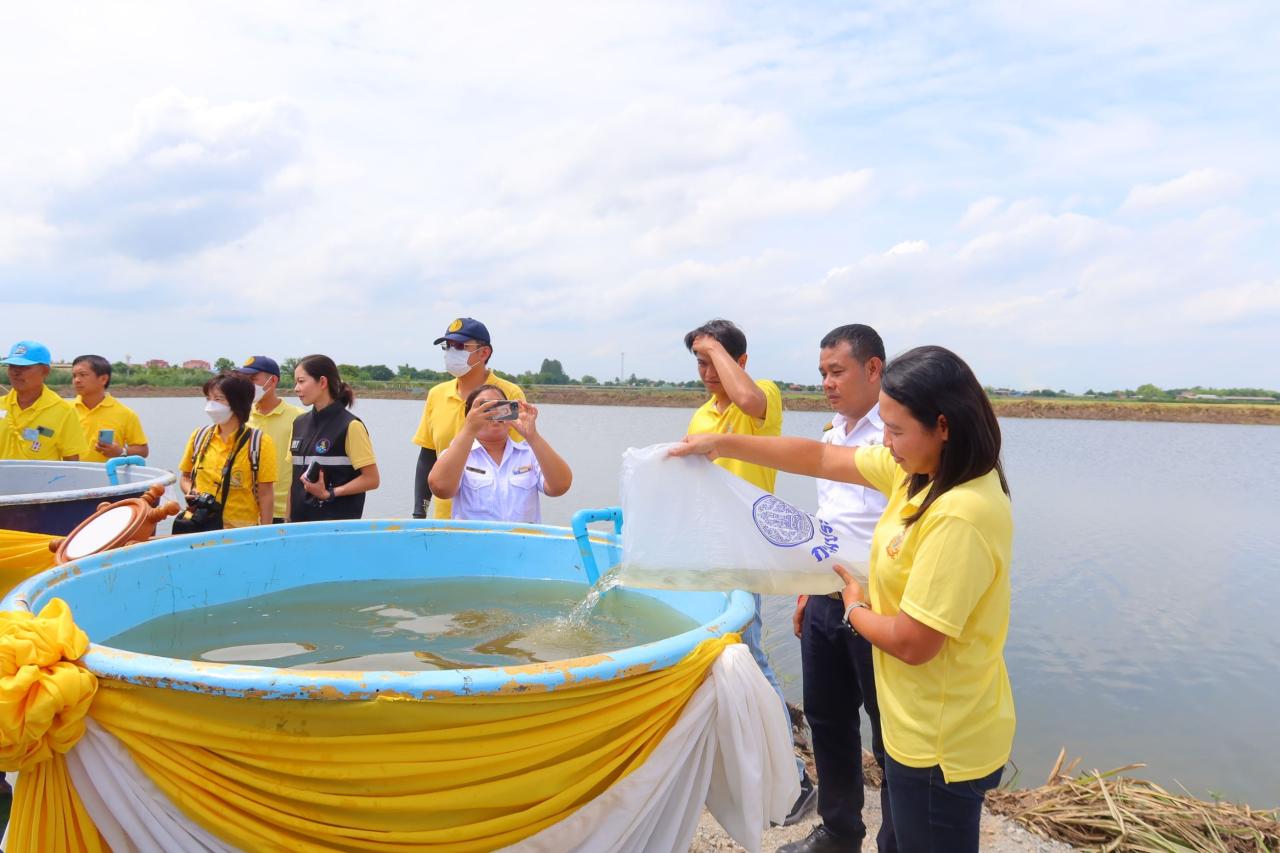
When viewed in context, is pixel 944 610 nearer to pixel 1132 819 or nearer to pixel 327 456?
pixel 1132 819

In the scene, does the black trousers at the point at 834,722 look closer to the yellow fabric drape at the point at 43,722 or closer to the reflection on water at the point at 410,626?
the reflection on water at the point at 410,626

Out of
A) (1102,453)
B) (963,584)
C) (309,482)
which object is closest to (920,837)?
(963,584)

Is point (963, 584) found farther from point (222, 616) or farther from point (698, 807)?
point (222, 616)

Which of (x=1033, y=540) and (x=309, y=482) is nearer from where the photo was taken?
(x=309, y=482)

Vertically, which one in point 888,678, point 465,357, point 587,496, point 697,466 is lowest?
point 587,496

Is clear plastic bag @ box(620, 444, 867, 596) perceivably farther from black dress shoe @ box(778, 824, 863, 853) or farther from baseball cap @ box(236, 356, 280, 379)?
baseball cap @ box(236, 356, 280, 379)

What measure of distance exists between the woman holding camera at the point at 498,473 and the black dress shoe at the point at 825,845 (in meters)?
1.59

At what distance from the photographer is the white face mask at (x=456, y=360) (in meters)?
4.02

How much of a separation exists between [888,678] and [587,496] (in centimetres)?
939

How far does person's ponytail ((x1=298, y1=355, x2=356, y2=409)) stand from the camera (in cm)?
423

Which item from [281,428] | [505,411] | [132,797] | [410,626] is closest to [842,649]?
[410,626]

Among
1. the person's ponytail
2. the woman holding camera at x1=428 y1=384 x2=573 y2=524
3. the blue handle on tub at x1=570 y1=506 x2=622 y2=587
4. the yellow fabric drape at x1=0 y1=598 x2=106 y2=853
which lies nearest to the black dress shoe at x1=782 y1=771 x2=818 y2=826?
the blue handle on tub at x1=570 y1=506 x2=622 y2=587

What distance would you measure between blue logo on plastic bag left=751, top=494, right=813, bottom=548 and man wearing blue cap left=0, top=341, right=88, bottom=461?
490 centimetres

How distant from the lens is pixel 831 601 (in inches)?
101
